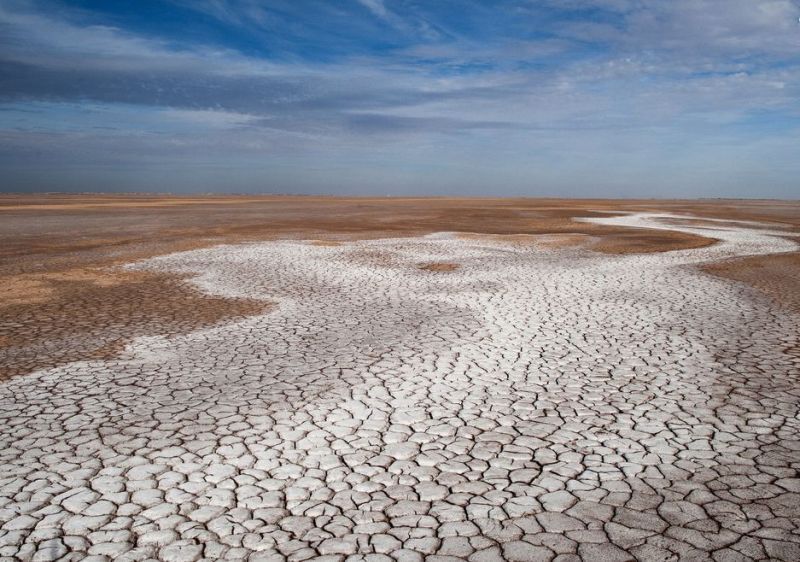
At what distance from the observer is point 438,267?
1706 cm

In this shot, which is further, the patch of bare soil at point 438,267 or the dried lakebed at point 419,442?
the patch of bare soil at point 438,267

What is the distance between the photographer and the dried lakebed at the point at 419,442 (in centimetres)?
400

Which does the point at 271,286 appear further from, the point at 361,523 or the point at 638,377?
the point at 361,523

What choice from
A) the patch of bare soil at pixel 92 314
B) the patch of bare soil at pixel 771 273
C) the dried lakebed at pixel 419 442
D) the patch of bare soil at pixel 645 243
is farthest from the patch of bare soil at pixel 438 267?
the patch of bare soil at pixel 771 273

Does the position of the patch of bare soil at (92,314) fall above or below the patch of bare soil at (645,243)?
below

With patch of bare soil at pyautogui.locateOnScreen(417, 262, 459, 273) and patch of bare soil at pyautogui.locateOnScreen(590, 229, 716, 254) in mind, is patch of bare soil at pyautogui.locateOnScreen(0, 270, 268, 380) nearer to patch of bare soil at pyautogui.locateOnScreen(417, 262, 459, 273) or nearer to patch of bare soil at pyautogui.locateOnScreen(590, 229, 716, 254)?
patch of bare soil at pyautogui.locateOnScreen(417, 262, 459, 273)

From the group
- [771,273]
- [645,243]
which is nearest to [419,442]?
[771,273]

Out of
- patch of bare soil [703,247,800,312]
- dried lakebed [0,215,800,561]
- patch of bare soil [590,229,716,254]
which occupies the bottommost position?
dried lakebed [0,215,800,561]

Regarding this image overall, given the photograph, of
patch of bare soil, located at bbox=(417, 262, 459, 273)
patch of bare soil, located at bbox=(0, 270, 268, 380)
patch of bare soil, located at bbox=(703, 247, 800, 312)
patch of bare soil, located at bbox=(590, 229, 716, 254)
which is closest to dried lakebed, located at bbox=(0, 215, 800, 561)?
patch of bare soil, located at bbox=(0, 270, 268, 380)

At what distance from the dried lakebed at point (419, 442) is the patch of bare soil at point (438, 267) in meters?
5.70

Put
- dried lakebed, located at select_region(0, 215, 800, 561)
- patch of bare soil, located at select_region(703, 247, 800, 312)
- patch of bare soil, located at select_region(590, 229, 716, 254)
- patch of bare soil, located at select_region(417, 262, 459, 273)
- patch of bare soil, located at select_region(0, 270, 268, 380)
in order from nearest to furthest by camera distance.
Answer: dried lakebed, located at select_region(0, 215, 800, 561) < patch of bare soil, located at select_region(0, 270, 268, 380) < patch of bare soil, located at select_region(703, 247, 800, 312) < patch of bare soil, located at select_region(417, 262, 459, 273) < patch of bare soil, located at select_region(590, 229, 716, 254)

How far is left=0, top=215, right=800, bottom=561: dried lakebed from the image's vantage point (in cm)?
400

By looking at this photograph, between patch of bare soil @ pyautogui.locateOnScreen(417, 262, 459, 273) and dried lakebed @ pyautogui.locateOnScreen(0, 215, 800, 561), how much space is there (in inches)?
224

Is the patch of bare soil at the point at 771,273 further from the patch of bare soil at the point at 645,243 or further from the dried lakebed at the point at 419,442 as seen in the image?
the patch of bare soil at the point at 645,243
